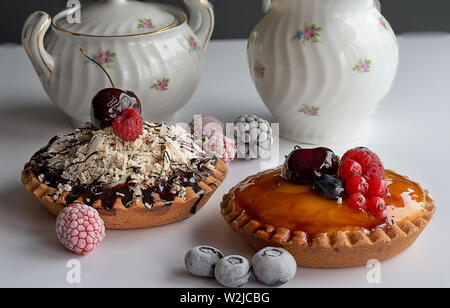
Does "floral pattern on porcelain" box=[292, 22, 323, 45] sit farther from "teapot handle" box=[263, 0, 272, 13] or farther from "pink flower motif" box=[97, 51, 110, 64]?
"pink flower motif" box=[97, 51, 110, 64]

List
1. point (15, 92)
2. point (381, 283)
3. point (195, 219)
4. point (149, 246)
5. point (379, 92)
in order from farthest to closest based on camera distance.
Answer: point (15, 92) → point (379, 92) → point (195, 219) → point (149, 246) → point (381, 283)

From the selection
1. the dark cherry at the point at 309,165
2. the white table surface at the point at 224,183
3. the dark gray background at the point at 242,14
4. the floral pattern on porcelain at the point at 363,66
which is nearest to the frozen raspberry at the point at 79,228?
the white table surface at the point at 224,183

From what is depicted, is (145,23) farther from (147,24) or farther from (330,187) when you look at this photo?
(330,187)

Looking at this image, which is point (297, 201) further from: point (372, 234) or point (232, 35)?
point (232, 35)

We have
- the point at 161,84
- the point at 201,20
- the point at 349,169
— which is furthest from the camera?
the point at 201,20

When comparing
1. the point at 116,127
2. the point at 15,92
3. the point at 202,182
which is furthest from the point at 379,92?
the point at 15,92

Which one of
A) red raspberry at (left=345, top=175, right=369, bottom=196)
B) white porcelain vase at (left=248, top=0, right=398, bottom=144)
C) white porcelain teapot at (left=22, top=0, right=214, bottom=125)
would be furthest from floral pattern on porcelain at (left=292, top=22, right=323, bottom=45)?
red raspberry at (left=345, top=175, right=369, bottom=196)

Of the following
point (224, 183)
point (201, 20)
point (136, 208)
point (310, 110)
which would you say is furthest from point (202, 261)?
point (201, 20)
